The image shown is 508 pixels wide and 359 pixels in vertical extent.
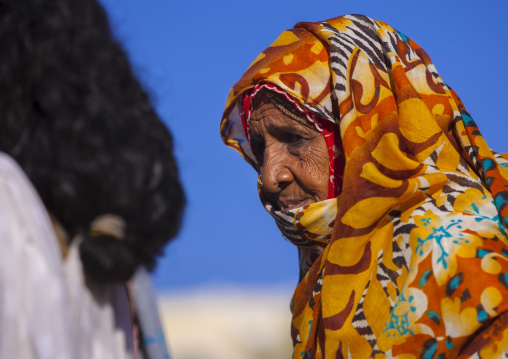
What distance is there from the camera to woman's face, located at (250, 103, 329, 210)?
3.38 metres

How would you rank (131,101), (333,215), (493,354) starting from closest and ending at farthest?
(131,101)
(493,354)
(333,215)

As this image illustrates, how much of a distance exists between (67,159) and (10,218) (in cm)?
20

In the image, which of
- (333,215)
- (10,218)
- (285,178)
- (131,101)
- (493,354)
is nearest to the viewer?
(10,218)

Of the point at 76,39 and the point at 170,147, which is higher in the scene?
the point at 76,39

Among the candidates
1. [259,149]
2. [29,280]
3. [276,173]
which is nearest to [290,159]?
[276,173]

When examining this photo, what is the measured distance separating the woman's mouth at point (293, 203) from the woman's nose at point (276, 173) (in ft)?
0.27

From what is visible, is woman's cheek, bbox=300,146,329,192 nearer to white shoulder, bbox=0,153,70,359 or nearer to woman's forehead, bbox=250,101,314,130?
woman's forehead, bbox=250,101,314,130

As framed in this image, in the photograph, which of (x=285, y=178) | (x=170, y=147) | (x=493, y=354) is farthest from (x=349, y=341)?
(x=170, y=147)

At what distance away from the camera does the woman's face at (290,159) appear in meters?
3.38

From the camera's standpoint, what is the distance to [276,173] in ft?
11.5

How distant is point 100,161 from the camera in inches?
65.5

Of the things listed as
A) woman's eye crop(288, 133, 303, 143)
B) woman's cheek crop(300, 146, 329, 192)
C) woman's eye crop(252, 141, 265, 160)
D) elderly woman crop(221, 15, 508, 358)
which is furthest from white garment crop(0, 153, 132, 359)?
woman's eye crop(252, 141, 265, 160)

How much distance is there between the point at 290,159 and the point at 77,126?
1.97 meters

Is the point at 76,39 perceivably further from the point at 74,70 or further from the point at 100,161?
the point at 100,161
